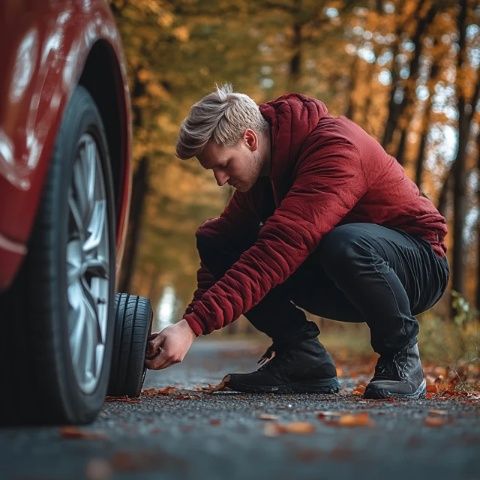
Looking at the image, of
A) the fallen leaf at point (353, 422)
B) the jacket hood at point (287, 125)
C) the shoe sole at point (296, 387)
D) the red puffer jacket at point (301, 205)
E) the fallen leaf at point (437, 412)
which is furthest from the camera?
the shoe sole at point (296, 387)

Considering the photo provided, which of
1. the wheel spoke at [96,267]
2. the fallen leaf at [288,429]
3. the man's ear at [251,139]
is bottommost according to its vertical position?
the fallen leaf at [288,429]

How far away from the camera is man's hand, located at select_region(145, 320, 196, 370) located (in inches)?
131

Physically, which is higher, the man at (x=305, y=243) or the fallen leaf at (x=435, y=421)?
the man at (x=305, y=243)

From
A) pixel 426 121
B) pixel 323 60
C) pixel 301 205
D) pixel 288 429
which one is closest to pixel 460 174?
pixel 426 121

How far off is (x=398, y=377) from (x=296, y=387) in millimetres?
666

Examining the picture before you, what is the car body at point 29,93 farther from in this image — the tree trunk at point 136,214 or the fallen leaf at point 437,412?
the tree trunk at point 136,214

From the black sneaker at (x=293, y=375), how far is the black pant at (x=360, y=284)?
0.27 ft

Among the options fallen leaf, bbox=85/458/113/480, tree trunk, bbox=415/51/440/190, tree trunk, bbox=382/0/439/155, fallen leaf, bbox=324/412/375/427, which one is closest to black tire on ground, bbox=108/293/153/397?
fallen leaf, bbox=324/412/375/427

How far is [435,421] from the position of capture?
2561 mm

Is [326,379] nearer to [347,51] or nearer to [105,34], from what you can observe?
[105,34]

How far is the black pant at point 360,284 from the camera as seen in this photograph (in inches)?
146

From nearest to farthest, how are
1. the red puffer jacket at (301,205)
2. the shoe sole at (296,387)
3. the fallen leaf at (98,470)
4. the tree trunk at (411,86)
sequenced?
the fallen leaf at (98,470)
the red puffer jacket at (301,205)
the shoe sole at (296,387)
the tree trunk at (411,86)

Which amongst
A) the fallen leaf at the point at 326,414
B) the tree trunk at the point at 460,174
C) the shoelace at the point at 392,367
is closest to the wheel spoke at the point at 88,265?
the fallen leaf at the point at 326,414

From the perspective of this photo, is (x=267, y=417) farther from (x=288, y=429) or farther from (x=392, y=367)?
(x=392, y=367)
